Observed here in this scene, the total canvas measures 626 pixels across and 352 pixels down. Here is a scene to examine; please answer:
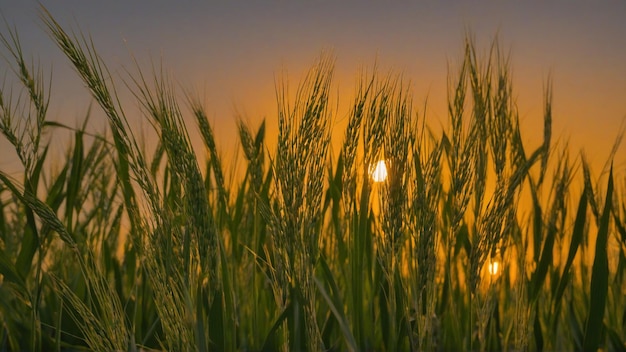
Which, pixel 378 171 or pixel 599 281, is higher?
pixel 378 171

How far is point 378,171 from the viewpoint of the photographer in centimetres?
108

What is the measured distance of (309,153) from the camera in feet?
2.96

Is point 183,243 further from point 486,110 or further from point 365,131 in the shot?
point 486,110

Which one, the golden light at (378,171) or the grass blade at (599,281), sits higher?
the golden light at (378,171)

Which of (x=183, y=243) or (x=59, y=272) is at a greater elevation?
(x=59, y=272)

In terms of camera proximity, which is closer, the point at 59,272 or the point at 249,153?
the point at 249,153

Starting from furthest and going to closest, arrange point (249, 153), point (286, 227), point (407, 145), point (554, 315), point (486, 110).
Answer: point (249, 153) < point (554, 315) < point (486, 110) < point (407, 145) < point (286, 227)

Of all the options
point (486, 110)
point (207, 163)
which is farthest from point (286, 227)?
point (207, 163)

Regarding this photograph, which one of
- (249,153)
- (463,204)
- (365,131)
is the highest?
(249,153)

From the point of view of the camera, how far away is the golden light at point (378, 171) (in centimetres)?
103

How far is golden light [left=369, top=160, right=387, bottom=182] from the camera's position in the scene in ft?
3.38

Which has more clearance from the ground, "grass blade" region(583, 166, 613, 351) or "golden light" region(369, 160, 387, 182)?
"golden light" region(369, 160, 387, 182)

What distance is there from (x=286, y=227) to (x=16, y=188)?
20.8 inches

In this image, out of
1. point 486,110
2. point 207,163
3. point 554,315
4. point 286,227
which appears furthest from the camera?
point 207,163
